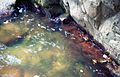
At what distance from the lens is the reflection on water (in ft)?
21.6

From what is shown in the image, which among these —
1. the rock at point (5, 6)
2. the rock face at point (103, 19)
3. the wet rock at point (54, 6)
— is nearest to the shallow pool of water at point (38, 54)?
the wet rock at point (54, 6)

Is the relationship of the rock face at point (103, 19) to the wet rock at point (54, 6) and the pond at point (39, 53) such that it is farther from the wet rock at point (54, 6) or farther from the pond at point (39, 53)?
the wet rock at point (54, 6)

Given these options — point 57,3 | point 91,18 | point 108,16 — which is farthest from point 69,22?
point 108,16

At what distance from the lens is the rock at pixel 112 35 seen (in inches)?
249

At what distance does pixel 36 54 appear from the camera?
23.3ft

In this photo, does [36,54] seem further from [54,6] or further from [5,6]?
[5,6]

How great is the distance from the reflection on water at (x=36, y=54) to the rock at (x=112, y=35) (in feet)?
2.77

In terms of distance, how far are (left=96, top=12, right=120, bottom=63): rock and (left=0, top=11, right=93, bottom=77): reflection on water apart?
845mm

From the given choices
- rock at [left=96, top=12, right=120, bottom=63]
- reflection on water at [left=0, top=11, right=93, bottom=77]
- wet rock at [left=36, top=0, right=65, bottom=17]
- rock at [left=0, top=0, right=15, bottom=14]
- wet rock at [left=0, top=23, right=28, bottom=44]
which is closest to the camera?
rock at [left=96, top=12, right=120, bottom=63]

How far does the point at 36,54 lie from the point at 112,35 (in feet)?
7.33

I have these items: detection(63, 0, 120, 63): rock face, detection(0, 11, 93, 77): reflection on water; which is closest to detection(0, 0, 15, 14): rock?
detection(0, 11, 93, 77): reflection on water

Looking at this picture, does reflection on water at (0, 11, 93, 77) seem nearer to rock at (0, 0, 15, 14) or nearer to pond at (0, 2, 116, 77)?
pond at (0, 2, 116, 77)

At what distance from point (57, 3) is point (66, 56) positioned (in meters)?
2.22

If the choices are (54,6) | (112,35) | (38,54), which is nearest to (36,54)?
(38,54)
